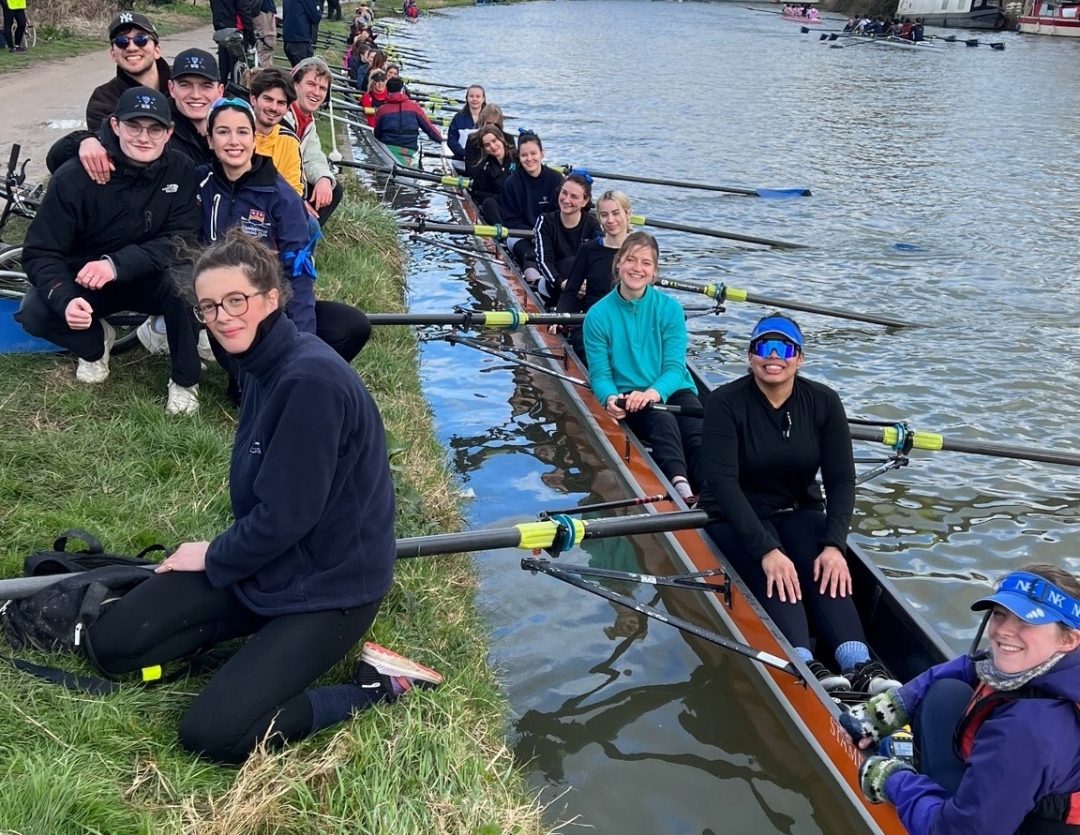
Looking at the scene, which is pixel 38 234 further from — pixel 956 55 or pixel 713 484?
pixel 956 55

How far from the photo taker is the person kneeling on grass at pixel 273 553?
125 inches

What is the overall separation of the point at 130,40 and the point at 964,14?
59.8 meters

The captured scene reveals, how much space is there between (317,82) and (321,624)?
5331 millimetres

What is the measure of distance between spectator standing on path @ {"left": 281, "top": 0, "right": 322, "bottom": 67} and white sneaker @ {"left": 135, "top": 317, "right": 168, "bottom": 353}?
9646mm

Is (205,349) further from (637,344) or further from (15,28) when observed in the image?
(15,28)

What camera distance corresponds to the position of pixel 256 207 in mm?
5387

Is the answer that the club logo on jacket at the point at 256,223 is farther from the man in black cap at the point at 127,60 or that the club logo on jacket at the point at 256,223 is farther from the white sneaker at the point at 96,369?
the man in black cap at the point at 127,60

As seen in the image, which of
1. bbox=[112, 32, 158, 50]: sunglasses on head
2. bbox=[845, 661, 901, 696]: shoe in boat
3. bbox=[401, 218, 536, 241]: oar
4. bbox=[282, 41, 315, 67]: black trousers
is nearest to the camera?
bbox=[845, 661, 901, 696]: shoe in boat

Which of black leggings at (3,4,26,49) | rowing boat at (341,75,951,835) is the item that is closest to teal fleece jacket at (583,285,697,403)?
rowing boat at (341,75,951,835)

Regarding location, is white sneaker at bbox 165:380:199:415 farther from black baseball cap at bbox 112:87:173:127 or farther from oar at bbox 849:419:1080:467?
oar at bbox 849:419:1080:467

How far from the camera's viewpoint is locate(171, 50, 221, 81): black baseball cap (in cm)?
556

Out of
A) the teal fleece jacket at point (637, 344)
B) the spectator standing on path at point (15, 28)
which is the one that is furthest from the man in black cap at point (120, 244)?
the spectator standing on path at point (15, 28)

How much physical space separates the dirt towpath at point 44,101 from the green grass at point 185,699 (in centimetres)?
482

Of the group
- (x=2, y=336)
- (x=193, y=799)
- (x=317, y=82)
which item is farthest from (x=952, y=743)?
(x=317, y=82)
